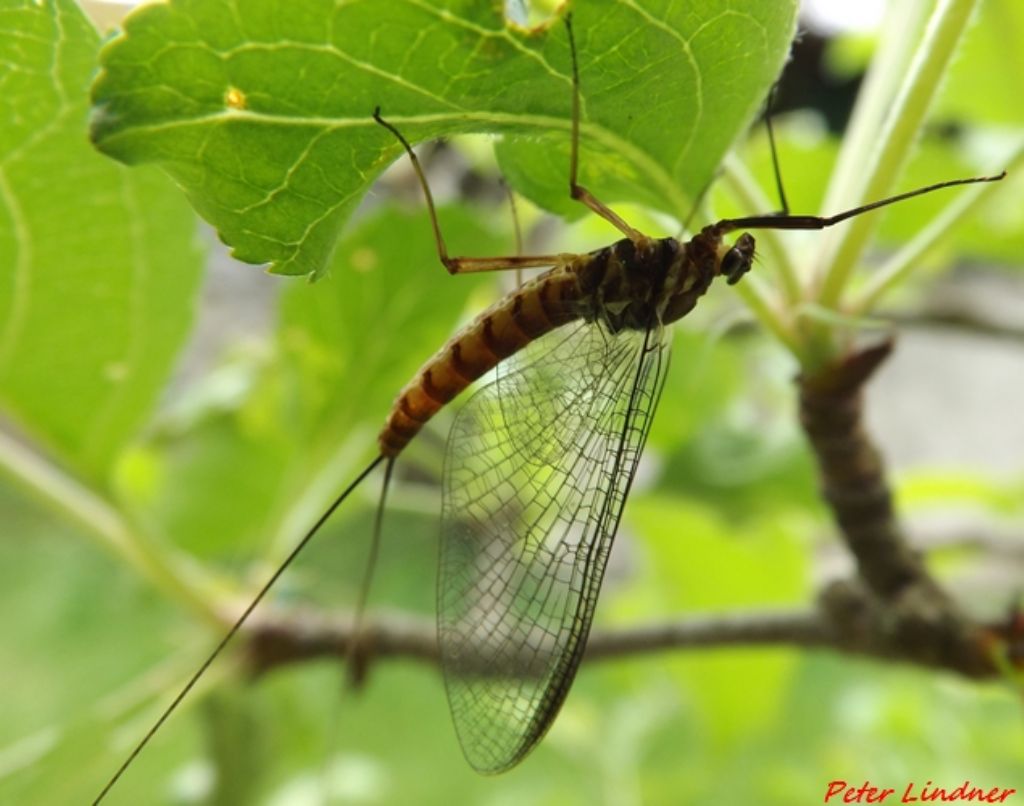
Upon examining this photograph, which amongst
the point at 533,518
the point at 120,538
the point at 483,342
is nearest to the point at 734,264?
the point at 483,342

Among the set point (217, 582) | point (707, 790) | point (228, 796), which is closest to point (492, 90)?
point (217, 582)

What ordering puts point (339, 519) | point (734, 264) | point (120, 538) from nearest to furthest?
point (734, 264) < point (120, 538) < point (339, 519)

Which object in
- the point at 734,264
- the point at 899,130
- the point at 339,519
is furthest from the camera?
the point at 339,519

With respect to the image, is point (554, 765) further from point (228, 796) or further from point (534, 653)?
point (534, 653)

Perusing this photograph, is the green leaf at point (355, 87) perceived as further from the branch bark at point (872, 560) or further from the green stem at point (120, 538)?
the green stem at point (120, 538)

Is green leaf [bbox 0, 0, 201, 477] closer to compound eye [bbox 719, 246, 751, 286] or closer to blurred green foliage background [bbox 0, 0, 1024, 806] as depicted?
blurred green foliage background [bbox 0, 0, 1024, 806]

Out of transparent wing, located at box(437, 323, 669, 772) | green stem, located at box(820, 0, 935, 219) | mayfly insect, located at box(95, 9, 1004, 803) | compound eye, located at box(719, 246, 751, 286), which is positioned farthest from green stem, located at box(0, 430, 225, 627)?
green stem, located at box(820, 0, 935, 219)

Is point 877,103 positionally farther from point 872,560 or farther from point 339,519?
point 339,519
